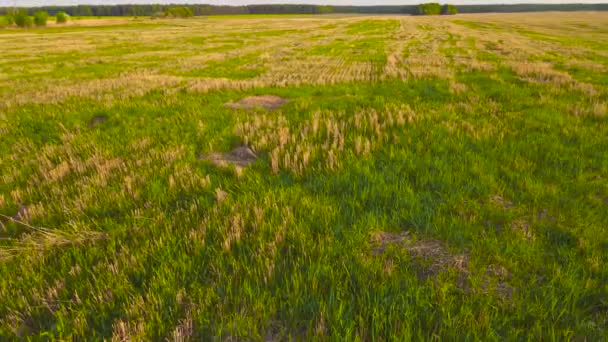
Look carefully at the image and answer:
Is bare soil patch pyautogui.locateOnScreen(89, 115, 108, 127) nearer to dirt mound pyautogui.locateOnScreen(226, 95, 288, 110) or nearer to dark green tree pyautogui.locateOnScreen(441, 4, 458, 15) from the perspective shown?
dirt mound pyautogui.locateOnScreen(226, 95, 288, 110)

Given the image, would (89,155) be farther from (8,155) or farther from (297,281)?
(297,281)

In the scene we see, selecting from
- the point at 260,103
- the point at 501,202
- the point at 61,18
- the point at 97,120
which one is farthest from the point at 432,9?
the point at 501,202

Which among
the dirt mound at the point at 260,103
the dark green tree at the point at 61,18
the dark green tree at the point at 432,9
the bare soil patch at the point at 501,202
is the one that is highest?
the dark green tree at the point at 432,9

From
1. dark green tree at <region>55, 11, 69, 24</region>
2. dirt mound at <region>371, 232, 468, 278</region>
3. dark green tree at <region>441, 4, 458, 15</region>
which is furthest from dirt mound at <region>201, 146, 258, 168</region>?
dark green tree at <region>441, 4, 458, 15</region>

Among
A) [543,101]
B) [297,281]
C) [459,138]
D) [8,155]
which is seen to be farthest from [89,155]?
[543,101]

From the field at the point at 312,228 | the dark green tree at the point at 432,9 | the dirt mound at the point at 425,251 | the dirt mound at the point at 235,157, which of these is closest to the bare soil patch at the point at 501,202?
the field at the point at 312,228

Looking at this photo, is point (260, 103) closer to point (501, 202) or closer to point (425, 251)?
point (501, 202)

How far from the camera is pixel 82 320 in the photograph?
6.21ft

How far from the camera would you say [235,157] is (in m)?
5.03

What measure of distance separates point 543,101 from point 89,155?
30.5 ft

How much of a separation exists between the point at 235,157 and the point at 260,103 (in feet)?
13.7

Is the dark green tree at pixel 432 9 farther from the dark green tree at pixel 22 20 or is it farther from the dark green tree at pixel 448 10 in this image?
the dark green tree at pixel 22 20

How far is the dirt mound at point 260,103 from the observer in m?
8.49

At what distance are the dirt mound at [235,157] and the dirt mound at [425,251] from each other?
8.31ft
